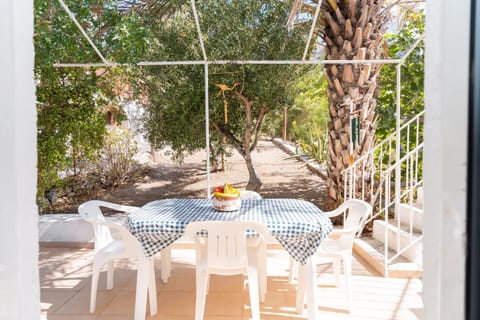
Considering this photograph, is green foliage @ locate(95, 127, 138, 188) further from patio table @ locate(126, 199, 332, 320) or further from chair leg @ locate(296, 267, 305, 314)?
chair leg @ locate(296, 267, 305, 314)

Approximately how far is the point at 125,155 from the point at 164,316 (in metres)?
6.46

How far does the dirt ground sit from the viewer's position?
9305 millimetres

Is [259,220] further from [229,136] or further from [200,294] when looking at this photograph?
[229,136]

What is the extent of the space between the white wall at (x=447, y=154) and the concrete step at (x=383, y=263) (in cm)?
377

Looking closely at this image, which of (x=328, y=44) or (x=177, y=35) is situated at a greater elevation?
(x=177, y=35)

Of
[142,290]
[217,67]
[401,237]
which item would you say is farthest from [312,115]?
[142,290]

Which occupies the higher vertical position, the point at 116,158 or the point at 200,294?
the point at 116,158

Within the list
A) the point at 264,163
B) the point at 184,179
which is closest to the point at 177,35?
the point at 184,179

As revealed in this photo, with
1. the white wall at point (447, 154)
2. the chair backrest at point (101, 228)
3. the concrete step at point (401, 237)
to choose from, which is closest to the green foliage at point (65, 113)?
the chair backrest at point (101, 228)

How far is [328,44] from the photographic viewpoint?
6.13m

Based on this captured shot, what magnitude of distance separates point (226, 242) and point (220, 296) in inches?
36.6

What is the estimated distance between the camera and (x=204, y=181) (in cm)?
1064

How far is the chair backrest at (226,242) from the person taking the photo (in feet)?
9.84

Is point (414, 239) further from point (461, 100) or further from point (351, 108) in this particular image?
point (461, 100)
